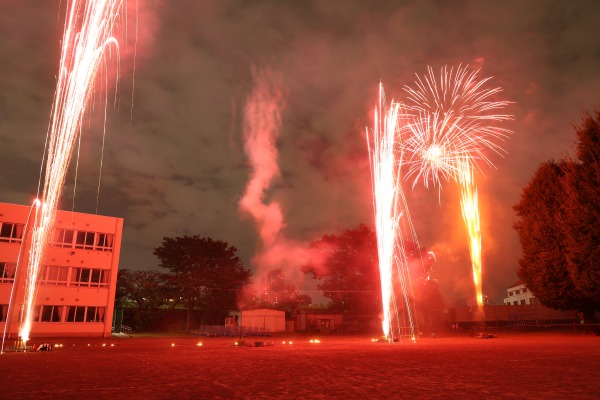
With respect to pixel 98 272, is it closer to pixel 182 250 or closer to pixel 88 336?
pixel 88 336

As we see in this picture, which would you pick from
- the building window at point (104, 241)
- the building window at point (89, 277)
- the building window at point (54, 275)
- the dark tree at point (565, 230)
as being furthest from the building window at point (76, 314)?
the dark tree at point (565, 230)

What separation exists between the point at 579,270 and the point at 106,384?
29.6 m

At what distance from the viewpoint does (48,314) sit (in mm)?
35781

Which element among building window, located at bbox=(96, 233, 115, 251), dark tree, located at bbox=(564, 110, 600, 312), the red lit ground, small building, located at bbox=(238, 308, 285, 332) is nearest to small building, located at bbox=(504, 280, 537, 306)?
small building, located at bbox=(238, 308, 285, 332)

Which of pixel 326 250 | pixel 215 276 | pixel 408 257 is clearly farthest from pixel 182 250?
pixel 408 257

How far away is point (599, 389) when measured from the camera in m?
8.38

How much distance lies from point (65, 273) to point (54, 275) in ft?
2.77

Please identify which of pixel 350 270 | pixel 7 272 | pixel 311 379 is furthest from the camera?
pixel 350 270

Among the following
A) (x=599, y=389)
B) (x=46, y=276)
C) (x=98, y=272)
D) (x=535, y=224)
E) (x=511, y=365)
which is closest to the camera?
(x=599, y=389)

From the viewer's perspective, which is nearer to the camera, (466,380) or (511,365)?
(466,380)

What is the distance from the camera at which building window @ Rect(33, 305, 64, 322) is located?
35344 mm

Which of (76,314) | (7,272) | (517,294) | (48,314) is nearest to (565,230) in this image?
(76,314)

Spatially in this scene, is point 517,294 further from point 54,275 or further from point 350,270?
point 54,275

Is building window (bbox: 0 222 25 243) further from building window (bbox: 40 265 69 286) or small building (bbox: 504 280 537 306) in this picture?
small building (bbox: 504 280 537 306)
